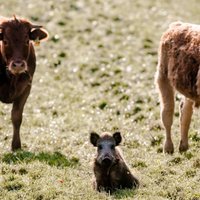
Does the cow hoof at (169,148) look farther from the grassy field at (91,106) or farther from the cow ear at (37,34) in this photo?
the cow ear at (37,34)

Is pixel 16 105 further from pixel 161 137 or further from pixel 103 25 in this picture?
pixel 103 25

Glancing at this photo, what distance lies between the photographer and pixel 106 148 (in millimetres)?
9062

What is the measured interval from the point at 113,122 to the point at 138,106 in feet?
4.25

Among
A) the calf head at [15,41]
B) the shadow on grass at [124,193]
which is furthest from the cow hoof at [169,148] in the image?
the calf head at [15,41]

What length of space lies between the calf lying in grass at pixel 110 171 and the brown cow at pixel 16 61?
2680 mm

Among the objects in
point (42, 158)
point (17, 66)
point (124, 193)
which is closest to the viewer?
point (124, 193)

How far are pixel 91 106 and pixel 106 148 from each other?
592 cm

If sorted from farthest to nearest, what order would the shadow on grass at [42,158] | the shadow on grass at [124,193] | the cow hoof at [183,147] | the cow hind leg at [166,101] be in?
the cow hind leg at [166,101], the cow hoof at [183,147], the shadow on grass at [42,158], the shadow on grass at [124,193]

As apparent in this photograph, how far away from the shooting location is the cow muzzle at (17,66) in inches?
433

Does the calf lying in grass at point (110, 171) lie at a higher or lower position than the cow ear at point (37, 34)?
lower

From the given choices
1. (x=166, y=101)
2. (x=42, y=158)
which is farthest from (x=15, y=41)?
(x=166, y=101)

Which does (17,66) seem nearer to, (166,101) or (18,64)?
(18,64)

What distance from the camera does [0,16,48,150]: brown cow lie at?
11328 millimetres

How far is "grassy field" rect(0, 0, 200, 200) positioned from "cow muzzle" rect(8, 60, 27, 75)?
138 centimetres
